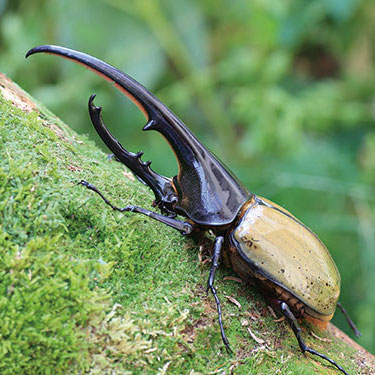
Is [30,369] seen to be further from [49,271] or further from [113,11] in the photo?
[113,11]

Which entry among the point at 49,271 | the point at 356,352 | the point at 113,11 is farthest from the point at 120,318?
the point at 113,11

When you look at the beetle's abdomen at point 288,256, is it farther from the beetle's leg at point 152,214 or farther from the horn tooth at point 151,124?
the horn tooth at point 151,124

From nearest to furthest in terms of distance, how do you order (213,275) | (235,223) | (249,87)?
(213,275) → (235,223) → (249,87)

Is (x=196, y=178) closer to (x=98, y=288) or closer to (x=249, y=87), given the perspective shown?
(x=98, y=288)

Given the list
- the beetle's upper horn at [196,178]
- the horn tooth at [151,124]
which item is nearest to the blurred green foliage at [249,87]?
the beetle's upper horn at [196,178]

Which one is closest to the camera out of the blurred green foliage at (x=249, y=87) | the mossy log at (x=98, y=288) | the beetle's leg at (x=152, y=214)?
the mossy log at (x=98, y=288)

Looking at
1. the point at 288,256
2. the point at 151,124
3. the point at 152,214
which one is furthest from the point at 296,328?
the point at 151,124
